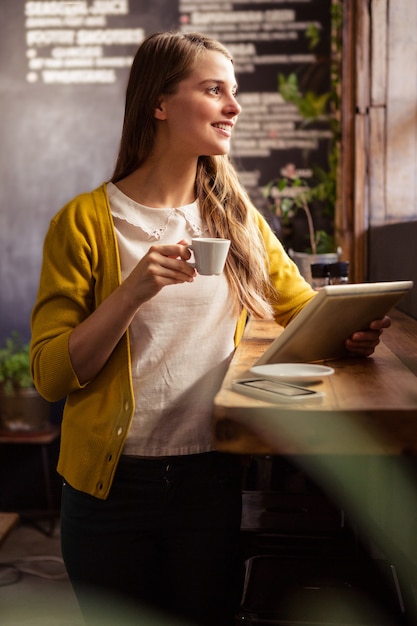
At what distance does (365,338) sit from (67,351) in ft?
1.87

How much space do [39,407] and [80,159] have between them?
1.55m

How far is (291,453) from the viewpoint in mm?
1069

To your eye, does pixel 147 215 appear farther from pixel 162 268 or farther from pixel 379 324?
pixel 379 324

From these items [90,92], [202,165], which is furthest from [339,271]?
[90,92]

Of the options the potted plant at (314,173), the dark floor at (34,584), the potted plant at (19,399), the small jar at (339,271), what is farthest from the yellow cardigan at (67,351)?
the potted plant at (19,399)

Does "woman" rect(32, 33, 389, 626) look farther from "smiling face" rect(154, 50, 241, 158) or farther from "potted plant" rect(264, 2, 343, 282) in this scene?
"potted plant" rect(264, 2, 343, 282)

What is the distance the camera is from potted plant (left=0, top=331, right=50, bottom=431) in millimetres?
4582

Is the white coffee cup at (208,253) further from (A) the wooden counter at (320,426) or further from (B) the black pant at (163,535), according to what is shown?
(B) the black pant at (163,535)

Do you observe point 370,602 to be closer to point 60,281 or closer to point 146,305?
point 146,305

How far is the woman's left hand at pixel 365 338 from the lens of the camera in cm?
151

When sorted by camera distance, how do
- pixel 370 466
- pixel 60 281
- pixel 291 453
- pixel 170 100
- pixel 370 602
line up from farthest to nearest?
pixel 370 466 < pixel 370 602 < pixel 170 100 < pixel 60 281 < pixel 291 453

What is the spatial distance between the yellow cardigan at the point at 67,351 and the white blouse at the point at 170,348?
1.6 inches

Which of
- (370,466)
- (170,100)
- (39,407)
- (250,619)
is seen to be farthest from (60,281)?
(39,407)

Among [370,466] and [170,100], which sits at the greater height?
[170,100]
